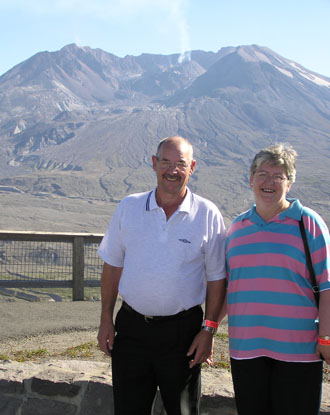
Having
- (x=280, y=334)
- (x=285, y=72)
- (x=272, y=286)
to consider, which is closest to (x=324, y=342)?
(x=280, y=334)

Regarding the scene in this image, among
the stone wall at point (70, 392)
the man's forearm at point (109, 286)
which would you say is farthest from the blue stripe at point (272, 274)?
the stone wall at point (70, 392)

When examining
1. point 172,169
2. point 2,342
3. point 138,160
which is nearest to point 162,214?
point 172,169

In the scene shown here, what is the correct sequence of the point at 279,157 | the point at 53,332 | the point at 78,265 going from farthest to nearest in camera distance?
the point at 78,265 < the point at 53,332 < the point at 279,157

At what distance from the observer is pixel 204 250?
7.54 ft

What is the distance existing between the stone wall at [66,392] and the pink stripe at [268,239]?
893 millimetres

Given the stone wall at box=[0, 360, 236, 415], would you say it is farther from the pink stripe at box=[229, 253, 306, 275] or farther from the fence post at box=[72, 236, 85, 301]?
the fence post at box=[72, 236, 85, 301]

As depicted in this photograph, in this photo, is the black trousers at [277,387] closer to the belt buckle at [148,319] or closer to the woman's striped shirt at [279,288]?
the woman's striped shirt at [279,288]

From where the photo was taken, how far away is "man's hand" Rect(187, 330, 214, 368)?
87.9 inches

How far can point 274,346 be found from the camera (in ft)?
6.81

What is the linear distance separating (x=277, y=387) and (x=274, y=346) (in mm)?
159

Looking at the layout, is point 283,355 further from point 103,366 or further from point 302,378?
point 103,366

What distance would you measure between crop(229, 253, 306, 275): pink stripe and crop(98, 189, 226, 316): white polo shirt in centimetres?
16

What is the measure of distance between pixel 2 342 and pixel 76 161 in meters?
106

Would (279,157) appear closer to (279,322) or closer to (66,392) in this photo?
(279,322)
